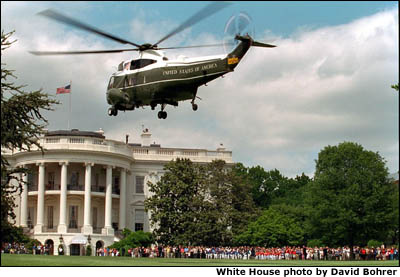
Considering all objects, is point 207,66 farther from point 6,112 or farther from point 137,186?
point 137,186

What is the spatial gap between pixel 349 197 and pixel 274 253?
34.4ft

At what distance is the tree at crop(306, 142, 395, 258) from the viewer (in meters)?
Result: 69.2

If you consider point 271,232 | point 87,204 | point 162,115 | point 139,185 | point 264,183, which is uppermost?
point 264,183

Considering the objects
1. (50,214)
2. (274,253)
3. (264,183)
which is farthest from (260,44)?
(264,183)

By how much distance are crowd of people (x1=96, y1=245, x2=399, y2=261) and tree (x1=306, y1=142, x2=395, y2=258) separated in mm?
2675

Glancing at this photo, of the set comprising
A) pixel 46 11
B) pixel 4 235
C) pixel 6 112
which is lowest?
pixel 4 235

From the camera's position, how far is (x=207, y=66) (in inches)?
1180

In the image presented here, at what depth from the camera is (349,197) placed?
70.4m

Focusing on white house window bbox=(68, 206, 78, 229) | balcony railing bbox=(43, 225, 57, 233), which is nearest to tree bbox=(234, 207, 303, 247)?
white house window bbox=(68, 206, 78, 229)

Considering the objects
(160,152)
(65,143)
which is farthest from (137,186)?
(65,143)

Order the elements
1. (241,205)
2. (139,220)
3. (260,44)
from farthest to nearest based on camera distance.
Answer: (139,220)
(241,205)
(260,44)

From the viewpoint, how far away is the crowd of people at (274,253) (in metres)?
61.2

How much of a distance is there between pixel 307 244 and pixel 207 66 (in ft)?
167

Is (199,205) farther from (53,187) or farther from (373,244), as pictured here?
(53,187)
